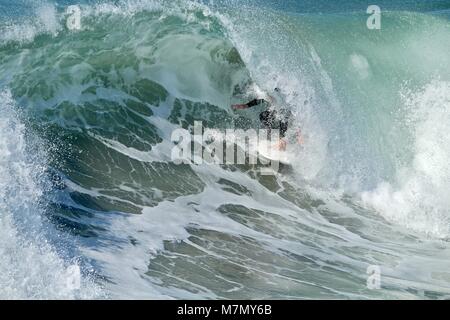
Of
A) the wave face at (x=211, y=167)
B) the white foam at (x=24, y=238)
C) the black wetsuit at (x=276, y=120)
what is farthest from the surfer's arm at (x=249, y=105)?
the white foam at (x=24, y=238)

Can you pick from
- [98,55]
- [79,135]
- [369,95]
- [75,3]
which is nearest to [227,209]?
[79,135]

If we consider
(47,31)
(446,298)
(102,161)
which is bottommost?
(446,298)

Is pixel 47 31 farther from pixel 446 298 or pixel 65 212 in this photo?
pixel 446 298

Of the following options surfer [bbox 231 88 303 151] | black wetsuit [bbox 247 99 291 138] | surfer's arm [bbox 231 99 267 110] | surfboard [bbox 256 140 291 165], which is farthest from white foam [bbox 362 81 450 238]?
surfer's arm [bbox 231 99 267 110]

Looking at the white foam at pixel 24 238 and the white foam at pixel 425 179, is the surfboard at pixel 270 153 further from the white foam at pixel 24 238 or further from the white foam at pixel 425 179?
the white foam at pixel 24 238

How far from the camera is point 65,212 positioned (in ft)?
32.9

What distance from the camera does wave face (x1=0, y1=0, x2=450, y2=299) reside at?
8961 millimetres

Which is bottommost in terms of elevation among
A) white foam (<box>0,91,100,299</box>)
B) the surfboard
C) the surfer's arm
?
Answer: white foam (<box>0,91,100,299</box>)

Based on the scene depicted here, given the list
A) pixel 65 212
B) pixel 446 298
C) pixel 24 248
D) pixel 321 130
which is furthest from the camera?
pixel 321 130

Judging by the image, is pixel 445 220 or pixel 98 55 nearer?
pixel 445 220

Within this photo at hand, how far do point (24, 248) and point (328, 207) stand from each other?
17.0 ft

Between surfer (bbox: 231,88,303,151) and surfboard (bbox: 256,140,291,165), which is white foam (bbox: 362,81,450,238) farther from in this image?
surfer (bbox: 231,88,303,151)

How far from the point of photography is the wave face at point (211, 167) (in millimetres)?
8961

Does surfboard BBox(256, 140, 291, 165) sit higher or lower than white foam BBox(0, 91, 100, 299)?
higher
